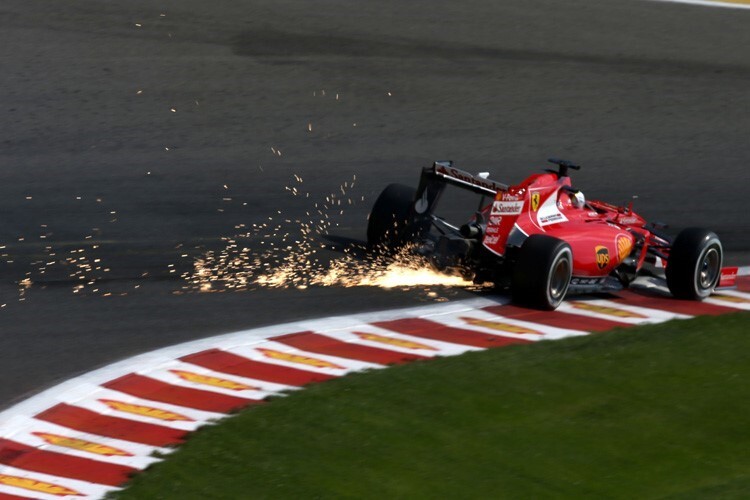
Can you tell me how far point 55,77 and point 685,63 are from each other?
1004 cm

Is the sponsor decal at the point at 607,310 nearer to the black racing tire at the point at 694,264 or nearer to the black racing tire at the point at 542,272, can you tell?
the black racing tire at the point at 542,272

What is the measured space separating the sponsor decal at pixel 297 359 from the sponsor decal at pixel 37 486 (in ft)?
8.35

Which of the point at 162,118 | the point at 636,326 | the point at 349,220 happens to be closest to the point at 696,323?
the point at 636,326

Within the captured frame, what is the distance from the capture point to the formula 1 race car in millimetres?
10500

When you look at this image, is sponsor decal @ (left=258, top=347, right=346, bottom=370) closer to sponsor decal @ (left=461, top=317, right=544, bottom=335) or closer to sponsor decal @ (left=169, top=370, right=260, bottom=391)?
sponsor decal @ (left=169, top=370, right=260, bottom=391)

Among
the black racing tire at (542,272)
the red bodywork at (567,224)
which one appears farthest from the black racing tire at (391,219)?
the black racing tire at (542,272)

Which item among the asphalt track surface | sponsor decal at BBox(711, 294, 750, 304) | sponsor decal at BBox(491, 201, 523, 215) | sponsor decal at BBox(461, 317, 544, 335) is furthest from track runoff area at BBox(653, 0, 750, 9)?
sponsor decal at BBox(461, 317, 544, 335)

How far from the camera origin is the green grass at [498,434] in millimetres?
6711

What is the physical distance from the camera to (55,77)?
55.4 feet

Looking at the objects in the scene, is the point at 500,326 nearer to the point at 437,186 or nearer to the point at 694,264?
the point at 437,186

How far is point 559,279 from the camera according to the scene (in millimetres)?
10578

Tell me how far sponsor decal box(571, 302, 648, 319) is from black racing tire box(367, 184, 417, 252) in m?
1.74

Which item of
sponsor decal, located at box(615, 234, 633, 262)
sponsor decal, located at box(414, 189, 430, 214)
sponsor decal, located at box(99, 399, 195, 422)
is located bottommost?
sponsor decal, located at box(99, 399, 195, 422)

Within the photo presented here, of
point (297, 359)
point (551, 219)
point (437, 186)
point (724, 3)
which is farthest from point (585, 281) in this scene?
point (724, 3)
